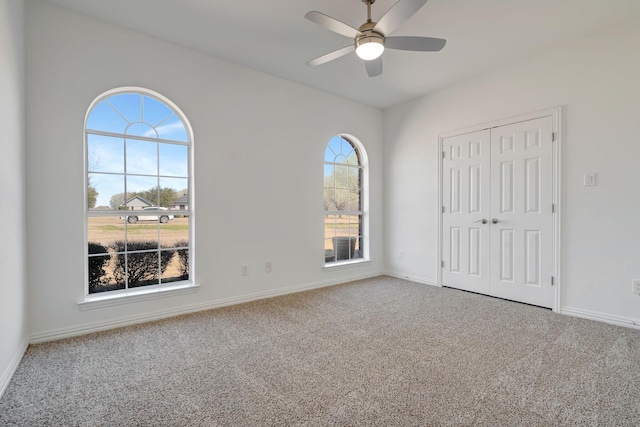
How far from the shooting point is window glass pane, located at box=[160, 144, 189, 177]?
3.04 m

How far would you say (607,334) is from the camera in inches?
99.2

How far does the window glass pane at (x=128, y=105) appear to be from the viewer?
9.19 ft

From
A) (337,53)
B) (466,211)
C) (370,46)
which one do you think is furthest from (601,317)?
(337,53)

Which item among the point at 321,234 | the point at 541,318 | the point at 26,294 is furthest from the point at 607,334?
the point at 26,294

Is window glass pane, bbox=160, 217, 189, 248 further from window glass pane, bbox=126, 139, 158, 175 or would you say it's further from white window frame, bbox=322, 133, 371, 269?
white window frame, bbox=322, 133, 371, 269

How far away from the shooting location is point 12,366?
74.8 inches

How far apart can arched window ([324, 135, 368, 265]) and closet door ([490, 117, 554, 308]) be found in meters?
1.81

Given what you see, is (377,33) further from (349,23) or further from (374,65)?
(349,23)

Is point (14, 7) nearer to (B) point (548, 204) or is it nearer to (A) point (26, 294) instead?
(A) point (26, 294)

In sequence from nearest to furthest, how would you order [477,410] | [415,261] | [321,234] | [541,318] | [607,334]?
[477,410] < [607,334] < [541,318] < [321,234] < [415,261]

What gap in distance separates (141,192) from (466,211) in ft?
12.3

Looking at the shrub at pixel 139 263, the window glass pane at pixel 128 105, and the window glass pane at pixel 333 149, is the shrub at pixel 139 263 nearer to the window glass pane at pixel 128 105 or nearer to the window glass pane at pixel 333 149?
the window glass pane at pixel 128 105

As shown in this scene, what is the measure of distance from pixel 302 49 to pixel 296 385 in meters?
2.96

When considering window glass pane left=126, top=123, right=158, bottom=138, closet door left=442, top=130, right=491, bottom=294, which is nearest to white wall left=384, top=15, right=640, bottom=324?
closet door left=442, top=130, right=491, bottom=294
